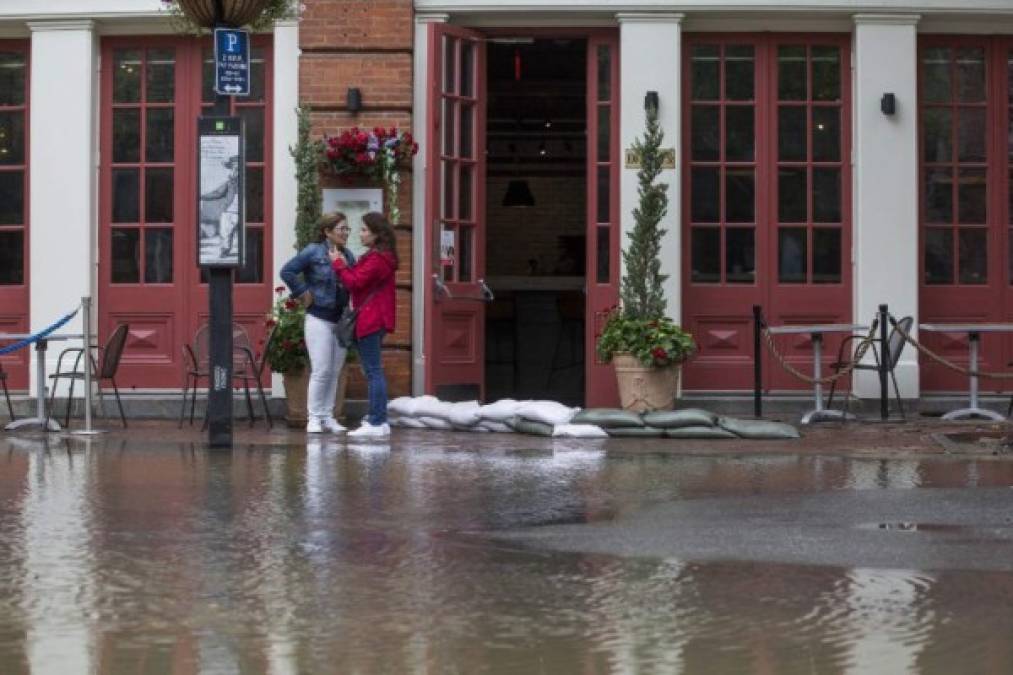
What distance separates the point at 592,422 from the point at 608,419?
127 mm

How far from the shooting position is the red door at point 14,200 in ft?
55.8

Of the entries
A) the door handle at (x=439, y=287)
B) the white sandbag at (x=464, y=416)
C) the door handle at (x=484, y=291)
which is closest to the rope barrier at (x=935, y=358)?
the white sandbag at (x=464, y=416)

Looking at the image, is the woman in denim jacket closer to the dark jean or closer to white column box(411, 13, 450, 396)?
the dark jean

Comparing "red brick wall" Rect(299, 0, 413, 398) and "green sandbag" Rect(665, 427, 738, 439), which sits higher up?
"red brick wall" Rect(299, 0, 413, 398)

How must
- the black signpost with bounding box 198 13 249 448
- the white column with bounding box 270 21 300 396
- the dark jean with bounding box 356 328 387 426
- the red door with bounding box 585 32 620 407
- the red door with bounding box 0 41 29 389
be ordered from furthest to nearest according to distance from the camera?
the red door with bounding box 0 41 29 389 < the red door with bounding box 585 32 620 407 < the white column with bounding box 270 21 300 396 < the dark jean with bounding box 356 328 387 426 < the black signpost with bounding box 198 13 249 448

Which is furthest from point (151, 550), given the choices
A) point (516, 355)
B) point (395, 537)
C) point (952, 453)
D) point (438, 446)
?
point (516, 355)

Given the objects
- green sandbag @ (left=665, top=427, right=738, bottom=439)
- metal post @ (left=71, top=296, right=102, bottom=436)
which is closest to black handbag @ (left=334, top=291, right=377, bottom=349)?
metal post @ (left=71, top=296, right=102, bottom=436)

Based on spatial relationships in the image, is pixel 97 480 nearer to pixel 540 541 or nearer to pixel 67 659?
pixel 540 541

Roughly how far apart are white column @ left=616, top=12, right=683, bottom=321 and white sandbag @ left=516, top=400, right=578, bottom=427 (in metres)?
2.15

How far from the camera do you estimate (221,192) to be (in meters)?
13.1

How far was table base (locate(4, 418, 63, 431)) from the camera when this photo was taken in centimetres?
1480

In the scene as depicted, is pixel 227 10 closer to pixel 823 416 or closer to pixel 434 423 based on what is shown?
pixel 434 423

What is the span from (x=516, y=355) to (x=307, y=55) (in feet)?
16.1

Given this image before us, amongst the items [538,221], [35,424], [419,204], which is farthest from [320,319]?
[538,221]
